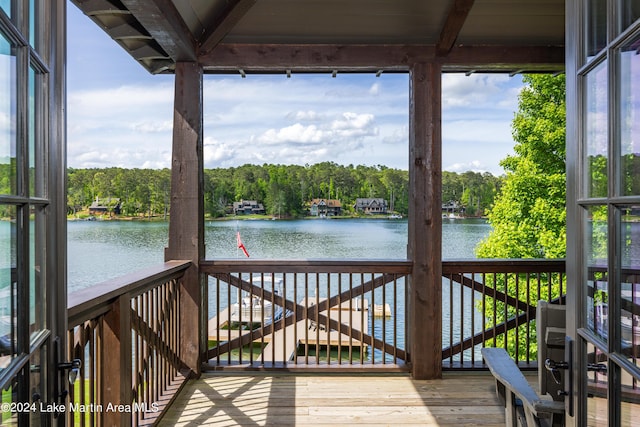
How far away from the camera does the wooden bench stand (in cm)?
151

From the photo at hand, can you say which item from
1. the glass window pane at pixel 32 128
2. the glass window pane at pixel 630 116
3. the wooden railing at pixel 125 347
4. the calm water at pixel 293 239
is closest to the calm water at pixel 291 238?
the calm water at pixel 293 239

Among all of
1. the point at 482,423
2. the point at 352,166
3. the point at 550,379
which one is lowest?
the point at 482,423

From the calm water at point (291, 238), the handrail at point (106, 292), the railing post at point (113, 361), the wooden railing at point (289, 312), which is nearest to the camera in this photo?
the handrail at point (106, 292)

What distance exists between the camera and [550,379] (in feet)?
6.24

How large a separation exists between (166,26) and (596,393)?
9.35 feet

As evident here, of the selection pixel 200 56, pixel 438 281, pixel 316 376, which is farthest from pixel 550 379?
pixel 200 56

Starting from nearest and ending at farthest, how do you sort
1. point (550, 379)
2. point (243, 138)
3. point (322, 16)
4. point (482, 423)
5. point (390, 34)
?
1. point (550, 379)
2. point (482, 423)
3. point (322, 16)
4. point (390, 34)
5. point (243, 138)

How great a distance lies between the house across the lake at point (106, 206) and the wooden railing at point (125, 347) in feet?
4.58

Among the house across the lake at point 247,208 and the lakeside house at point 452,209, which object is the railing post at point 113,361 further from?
the lakeside house at point 452,209

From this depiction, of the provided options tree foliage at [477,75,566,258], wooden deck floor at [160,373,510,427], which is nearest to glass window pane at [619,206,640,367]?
wooden deck floor at [160,373,510,427]

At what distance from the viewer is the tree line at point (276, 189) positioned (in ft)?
14.6

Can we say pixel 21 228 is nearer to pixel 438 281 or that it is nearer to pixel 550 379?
pixel 550 379

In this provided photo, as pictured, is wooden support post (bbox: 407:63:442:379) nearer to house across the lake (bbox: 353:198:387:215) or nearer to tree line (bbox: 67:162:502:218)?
tree line (bbox: 67:162:502:218)

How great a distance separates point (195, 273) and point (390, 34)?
240cm
